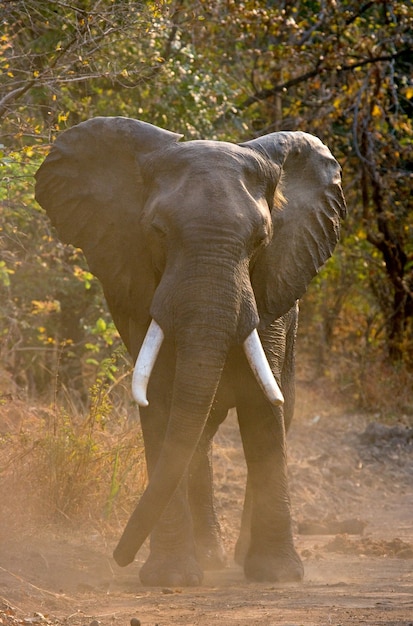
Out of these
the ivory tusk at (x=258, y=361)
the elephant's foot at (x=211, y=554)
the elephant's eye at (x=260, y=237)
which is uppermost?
the elephant's eye at (x=260, y=237)

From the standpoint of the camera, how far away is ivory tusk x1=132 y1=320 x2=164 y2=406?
5930 millimetres

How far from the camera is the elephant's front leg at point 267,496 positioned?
269 inches

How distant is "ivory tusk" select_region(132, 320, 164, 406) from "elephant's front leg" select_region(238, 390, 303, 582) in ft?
2.75

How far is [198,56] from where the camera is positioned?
466 inches

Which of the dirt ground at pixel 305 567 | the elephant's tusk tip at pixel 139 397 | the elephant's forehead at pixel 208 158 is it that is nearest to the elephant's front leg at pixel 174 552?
the dirt ground at pixel 305 567

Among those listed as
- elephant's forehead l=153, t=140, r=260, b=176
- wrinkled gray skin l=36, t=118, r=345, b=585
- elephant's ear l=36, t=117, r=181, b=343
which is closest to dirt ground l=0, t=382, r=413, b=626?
wrinkled gray skin l=36, t=118, r=345, b=585

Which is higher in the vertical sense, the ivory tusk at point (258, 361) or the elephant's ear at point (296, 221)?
the elephant's ear at point (296, 221)

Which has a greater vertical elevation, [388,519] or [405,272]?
[405,272]

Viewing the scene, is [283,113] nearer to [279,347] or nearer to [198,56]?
[198,56]

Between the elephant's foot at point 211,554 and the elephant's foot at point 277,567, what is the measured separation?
1.79 feet

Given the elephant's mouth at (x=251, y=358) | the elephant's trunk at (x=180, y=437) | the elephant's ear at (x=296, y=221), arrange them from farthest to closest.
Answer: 1. the elephant's ear at (x=296, y=221)
2. the elephant's mouth at (x=251, y=358)
3. the elephant's trunk at (x=180, y=437)

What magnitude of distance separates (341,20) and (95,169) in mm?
7042

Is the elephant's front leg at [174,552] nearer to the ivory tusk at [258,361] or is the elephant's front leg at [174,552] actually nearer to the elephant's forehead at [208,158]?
the ivory tusk at [258,361]

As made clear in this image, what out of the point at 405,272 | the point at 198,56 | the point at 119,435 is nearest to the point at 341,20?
the point at 198,56
